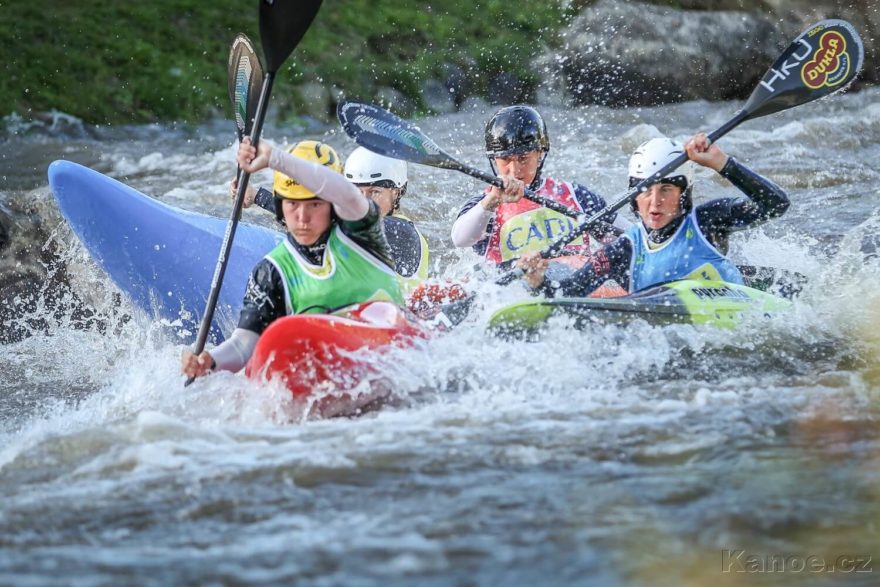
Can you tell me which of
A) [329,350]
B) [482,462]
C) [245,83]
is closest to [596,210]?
[245,83]

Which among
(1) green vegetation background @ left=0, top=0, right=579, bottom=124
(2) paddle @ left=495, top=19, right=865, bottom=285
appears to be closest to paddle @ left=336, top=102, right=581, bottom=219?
(2) paddle @ left=495, top=19, right=865, bottom=285

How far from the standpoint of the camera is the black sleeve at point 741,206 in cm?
613

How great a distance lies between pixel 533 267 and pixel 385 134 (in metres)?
1.05

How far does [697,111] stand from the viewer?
1403cm

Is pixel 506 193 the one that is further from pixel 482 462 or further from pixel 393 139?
pixel 482 462

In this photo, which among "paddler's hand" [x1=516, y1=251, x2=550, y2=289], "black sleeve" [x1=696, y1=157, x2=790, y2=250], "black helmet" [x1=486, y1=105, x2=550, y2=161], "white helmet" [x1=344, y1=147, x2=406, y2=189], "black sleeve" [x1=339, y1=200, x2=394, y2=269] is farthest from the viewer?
"white helmet" [x1=344, y1=147, x2=406, y2=189]

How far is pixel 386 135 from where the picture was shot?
6.47 meters

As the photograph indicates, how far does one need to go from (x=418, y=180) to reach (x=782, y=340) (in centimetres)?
585

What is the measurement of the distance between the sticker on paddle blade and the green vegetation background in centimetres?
765

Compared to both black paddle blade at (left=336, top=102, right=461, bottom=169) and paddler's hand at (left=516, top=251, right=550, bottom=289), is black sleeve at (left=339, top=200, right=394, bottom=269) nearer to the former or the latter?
black paddle blade at (left=336, top=102, right=461, bottom=169)

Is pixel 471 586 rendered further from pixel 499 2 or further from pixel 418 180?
pixel 499 2

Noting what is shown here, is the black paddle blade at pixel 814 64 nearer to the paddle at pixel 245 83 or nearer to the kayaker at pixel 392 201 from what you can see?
the kayaker at pixel 392 201

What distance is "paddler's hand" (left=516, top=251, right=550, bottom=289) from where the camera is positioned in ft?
20.9

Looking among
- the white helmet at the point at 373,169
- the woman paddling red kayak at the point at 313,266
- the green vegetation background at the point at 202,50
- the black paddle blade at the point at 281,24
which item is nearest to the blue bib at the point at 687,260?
the woman paddling red kayak at the point at 313,266
